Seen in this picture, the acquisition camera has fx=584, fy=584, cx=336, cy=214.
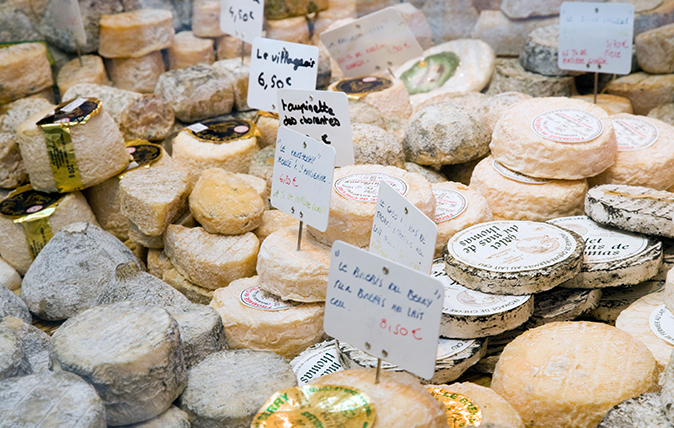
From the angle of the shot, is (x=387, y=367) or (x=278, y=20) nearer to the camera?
(x=387, y=367)

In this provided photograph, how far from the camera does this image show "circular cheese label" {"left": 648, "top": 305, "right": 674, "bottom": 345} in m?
1.61

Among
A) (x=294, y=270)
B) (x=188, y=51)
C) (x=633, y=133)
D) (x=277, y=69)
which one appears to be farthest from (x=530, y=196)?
(x=188, y=51)

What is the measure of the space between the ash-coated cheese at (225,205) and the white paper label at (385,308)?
907mm

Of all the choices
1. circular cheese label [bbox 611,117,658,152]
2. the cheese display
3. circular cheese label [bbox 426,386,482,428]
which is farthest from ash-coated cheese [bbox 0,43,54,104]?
circular cheese label [bbox 611,117,658,152]

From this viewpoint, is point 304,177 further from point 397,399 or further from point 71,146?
point 71,146

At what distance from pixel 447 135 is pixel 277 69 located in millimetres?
759

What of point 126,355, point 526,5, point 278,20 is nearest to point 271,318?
point 126,355

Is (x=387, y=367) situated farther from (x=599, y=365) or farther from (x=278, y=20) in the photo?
(x=278, y=20)

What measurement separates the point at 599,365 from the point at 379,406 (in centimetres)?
60

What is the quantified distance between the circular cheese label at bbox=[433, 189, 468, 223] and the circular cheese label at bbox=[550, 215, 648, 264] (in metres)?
0.32

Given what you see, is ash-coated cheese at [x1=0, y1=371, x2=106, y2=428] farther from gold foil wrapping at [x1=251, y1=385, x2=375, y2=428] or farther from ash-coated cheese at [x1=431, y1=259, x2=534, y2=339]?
ash-coated cheese at [x1=431, y1=259, x2=534, y2=339]

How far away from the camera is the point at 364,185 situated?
6.40 ft

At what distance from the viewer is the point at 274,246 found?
1877mm

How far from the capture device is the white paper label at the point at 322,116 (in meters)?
2.00
